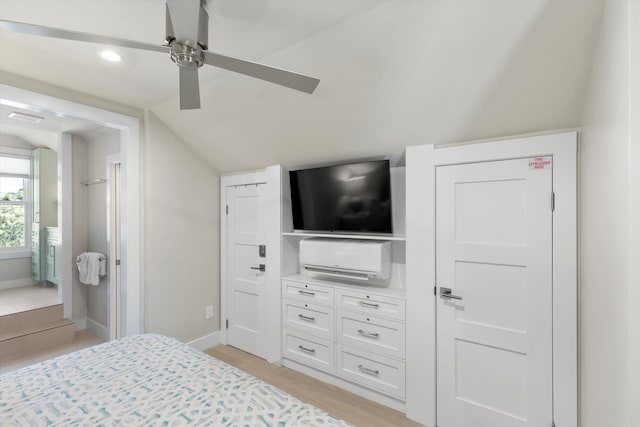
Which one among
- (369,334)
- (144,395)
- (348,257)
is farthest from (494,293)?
(144,395)

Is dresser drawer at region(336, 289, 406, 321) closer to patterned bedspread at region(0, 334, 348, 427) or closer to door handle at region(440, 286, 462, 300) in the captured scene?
door handle at region(440, 286, 462, 300)

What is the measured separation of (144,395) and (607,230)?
6.70 feet

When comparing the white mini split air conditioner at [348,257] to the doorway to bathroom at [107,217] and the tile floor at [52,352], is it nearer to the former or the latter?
the doorway to bathroom at [107,217]

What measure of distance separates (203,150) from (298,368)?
2390 millimetres

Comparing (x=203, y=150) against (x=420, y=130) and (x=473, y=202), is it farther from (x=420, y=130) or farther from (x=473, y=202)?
(x=473, y=202)

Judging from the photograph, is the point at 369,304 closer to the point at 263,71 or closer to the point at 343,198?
the point at 343,198

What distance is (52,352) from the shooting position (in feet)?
10.4

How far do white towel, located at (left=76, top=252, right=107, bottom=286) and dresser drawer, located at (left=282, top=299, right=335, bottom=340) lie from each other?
7.64 ft

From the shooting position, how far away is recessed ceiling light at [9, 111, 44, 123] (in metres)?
3.00

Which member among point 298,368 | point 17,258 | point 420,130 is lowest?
point 298,368

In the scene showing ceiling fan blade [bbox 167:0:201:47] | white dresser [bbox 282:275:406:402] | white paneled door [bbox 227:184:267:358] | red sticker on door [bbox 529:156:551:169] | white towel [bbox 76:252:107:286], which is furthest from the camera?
white towel [bbox 76:252:107:286]

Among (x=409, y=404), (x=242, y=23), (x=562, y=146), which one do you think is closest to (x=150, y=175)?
(x=242, y=23)

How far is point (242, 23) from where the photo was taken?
159 centimetres

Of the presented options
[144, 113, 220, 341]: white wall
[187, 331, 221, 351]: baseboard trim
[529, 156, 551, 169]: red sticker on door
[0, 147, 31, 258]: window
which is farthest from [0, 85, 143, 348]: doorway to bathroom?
[529, 156, 551, 169]: red sticker on door
